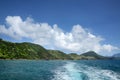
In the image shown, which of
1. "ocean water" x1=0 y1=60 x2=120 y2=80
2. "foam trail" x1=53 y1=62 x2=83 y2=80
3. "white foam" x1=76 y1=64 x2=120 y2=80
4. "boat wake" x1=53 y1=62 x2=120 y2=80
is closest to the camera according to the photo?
"foam trail" x1=53 y1=62 x2=83 y2=80

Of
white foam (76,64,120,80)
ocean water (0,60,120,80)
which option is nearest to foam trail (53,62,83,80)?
ocean water (0,60,120,80)

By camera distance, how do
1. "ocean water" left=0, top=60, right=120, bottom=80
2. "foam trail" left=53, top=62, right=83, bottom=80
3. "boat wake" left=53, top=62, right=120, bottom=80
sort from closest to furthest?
"foam trail" left=53, top=62, right=83, bottom=80
"boat wake" left=53, top=62, right=120, bottom=80
"ocean water" left=0, top=60, right=120, bottom=80

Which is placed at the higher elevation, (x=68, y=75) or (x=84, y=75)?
(x=84, y=75)

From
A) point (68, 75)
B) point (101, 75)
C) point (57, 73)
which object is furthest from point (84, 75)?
point (57, 73)

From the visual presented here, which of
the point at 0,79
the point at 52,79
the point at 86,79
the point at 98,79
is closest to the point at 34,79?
the point at 52,79

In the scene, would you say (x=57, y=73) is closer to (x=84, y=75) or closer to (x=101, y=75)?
(x=84, y=75)

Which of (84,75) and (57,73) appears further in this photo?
(57,73)

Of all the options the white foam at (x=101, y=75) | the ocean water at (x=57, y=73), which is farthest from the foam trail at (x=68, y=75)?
the white foam at (x=101, y=75)

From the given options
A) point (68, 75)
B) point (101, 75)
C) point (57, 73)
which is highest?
point (101, 75)

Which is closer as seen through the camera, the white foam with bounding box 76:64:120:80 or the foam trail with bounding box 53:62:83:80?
the foam trail with bounding box 53:62:83:80

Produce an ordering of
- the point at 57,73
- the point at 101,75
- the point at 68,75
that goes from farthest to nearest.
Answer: the point at 57,73 → the point at 101,75 → the point at 68,75

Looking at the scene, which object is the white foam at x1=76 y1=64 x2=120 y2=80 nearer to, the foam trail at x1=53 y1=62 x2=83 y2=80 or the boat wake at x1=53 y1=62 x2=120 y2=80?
the boat wake at x1=53 y1=62 x2=120 y2=80

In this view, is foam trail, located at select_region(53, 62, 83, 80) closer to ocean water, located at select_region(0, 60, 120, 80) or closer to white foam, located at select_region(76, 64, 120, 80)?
ocean water, located at select_region(0, 60, 120, 80)

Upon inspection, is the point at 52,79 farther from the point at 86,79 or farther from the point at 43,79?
the point at 86,79
